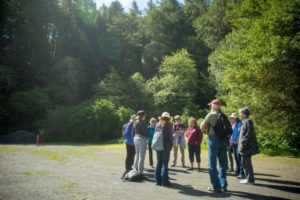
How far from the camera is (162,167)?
911 centimetres

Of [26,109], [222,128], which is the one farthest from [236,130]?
[26,109]

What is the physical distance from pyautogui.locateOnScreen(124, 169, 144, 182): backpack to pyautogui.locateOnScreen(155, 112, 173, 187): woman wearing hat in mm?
843

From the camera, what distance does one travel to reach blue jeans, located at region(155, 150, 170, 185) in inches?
352

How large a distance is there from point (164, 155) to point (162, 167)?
427 millimetres

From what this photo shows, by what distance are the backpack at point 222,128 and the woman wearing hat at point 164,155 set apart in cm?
153

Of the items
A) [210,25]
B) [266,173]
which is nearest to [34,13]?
[210,25]

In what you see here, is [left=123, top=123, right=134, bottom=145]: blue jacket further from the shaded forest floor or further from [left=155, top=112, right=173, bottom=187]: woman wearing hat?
[left=155, top=112, right=173, bottom=187]: woman wearing hat

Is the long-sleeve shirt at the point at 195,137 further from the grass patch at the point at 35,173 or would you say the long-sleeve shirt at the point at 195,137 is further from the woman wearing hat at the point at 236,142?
the grass patch at the point at 35,173

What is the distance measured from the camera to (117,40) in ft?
184

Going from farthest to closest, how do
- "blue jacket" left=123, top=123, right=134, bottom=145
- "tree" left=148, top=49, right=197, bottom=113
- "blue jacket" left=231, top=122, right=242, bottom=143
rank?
"tree" left=148, top=49, right=197, bottom=113 → "blue jacket" left=231, top=122, right=242, bottom=143 → "blue jacket" left=123, top=123, right=134, bottom=145

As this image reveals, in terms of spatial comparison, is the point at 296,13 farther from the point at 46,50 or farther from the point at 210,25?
the point at 46,50

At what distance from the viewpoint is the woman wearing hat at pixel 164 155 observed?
8.95 metres

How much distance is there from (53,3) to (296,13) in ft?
148

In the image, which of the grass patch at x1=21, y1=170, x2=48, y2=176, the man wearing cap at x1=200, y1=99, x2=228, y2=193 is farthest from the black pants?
the man wearing cap at x1=200, y1=99, x2=228, y2=193
